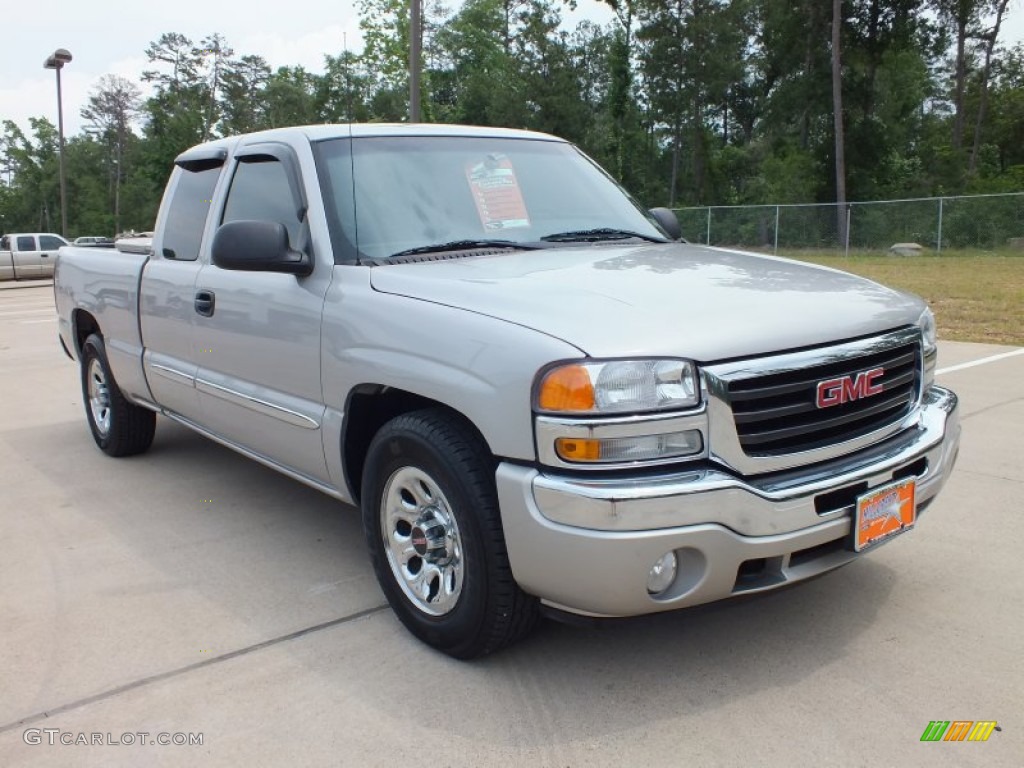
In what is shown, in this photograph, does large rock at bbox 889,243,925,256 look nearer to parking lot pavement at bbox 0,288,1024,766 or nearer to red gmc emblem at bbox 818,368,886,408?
parking lot pavement at bbox 0,288,1024,766

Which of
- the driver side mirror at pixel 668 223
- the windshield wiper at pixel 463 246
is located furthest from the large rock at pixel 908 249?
the windshield wiper at pixel 463 246

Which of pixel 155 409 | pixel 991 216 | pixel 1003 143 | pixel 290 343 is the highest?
pixel 1003 143

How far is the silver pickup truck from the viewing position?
8.17 feet

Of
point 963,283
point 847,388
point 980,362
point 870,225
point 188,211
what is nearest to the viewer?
point 847,388

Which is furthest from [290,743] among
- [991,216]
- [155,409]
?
[991,216]

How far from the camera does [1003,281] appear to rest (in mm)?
17453

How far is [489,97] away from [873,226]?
3013 cm

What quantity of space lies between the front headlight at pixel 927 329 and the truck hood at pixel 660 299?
0.06 metres

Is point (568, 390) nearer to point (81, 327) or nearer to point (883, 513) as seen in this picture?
point (883, 513)

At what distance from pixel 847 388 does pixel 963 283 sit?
54.2 feet

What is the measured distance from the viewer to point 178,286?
450 cm

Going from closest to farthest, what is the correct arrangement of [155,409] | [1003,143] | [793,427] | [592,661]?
[793,427] → [592,661] → [155,409] → [1003,143]

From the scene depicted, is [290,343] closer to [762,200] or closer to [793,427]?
[793,427]

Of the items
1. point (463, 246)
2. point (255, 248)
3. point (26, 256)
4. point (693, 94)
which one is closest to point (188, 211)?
point (255, 248)
